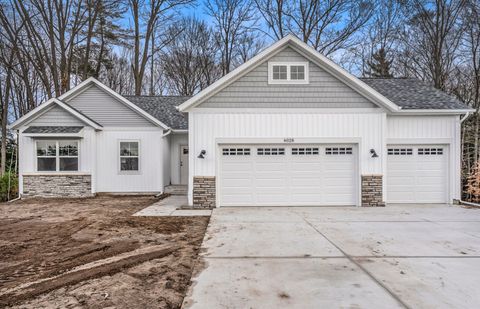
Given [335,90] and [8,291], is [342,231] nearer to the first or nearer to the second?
[335,90]

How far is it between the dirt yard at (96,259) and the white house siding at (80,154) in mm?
3690

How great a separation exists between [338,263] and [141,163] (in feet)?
34.5

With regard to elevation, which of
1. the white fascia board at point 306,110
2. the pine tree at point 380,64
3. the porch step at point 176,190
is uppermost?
the pine tree at point 380,64

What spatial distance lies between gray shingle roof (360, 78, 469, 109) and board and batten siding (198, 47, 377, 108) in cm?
202

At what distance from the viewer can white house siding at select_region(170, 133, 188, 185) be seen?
1494 cm

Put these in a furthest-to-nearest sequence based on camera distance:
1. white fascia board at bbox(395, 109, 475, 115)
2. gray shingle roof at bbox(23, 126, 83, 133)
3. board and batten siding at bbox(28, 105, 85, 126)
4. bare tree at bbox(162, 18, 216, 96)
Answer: bare tree at bbox(162, 18, 216, 96) < board and batten siding at bbox(28, 105, 85, 126) < gray shingle roof at bbox(23, 126, 83, 133) < white fascia board at bbox(395, 109, 475, 115)

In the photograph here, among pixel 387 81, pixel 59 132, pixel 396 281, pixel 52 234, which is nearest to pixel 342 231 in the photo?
pixel 396 281

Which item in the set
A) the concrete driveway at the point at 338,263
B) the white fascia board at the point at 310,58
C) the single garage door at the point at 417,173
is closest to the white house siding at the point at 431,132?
the single garage door at the point at 417,173

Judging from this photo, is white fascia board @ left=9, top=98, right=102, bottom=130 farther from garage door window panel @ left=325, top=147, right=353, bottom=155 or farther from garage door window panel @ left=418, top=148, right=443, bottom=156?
garage door window panel @ left=418, top=148, right=443, bottom=156

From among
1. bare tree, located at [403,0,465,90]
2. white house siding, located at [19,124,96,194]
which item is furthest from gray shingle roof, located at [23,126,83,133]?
bare tree, located at [403,0,465,90]

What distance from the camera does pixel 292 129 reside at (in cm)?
993

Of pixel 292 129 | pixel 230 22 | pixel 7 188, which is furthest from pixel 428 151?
pixel 230 22

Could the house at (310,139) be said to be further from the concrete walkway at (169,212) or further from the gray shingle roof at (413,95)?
the concrete walkway at (169,212)

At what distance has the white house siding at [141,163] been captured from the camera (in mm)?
13273
